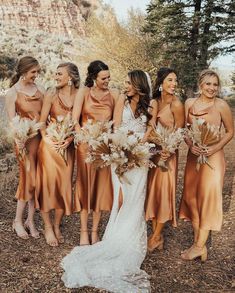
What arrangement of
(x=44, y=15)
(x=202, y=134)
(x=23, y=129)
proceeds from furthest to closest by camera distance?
(x=44, y=15) < (x=23, y=129) < (x=202, y=134)

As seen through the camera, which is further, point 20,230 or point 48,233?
point 20,230

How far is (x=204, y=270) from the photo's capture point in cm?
453

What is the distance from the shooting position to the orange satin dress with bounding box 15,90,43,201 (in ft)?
16.1

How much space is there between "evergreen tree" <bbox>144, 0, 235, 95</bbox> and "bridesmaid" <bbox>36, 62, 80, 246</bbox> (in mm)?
15773

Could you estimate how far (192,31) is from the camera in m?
20.4

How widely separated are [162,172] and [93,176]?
0.80 meters

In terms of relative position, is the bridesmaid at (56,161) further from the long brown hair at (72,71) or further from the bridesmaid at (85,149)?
the bridesmaid at (85,149)

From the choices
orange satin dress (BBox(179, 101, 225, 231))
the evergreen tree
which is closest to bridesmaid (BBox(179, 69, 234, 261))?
orange satin dress (BBox(179, 101, 225, 231))

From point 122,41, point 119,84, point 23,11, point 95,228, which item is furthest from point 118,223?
point 23,11

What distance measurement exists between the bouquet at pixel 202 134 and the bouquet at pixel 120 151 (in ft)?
1.72

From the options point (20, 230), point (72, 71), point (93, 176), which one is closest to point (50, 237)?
point (20, 230)

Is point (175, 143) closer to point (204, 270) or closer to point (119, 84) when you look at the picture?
point (204, 270)

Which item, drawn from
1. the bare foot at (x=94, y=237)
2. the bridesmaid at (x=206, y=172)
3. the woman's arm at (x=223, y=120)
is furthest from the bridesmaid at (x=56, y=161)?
the woman's arm at (x=223, y=120)

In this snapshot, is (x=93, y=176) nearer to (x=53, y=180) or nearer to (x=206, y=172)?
(x=53, y=180)
